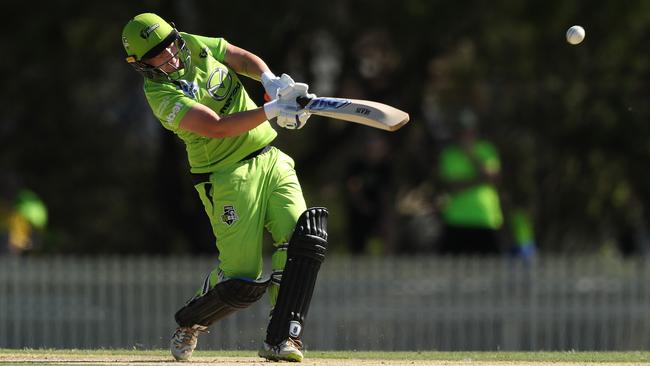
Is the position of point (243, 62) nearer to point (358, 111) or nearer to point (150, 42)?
point (150, 42)

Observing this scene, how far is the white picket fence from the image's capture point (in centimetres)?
1524

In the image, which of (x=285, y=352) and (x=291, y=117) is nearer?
(x=291, y=117)

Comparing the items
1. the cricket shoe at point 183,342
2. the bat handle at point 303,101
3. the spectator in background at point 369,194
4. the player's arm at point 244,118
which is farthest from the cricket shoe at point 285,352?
the spectator in background at point 369,194

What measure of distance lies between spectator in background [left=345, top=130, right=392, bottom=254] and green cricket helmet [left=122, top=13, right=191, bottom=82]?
8.86 metres

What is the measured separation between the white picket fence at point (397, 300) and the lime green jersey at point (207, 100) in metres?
7.19

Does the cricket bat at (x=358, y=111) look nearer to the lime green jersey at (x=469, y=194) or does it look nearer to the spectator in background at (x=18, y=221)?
the lime green jersey at (x=469, y=194)

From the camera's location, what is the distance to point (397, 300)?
50.5 ft

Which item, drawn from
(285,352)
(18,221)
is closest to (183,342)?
(285,352)

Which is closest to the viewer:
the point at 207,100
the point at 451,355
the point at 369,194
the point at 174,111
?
the point at 174,111

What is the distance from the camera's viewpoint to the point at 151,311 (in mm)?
15352

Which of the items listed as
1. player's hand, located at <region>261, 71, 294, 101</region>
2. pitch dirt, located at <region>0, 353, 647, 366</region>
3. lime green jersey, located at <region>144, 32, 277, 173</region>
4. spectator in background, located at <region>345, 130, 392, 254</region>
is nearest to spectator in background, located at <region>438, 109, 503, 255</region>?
spectator in background, located at <region>345, 130, 392, 254</region>

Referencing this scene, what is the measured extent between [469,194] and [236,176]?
300 inches

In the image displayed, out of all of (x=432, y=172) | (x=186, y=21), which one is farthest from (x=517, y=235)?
(x=186, y=21)

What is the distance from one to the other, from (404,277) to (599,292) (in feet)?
6.86
